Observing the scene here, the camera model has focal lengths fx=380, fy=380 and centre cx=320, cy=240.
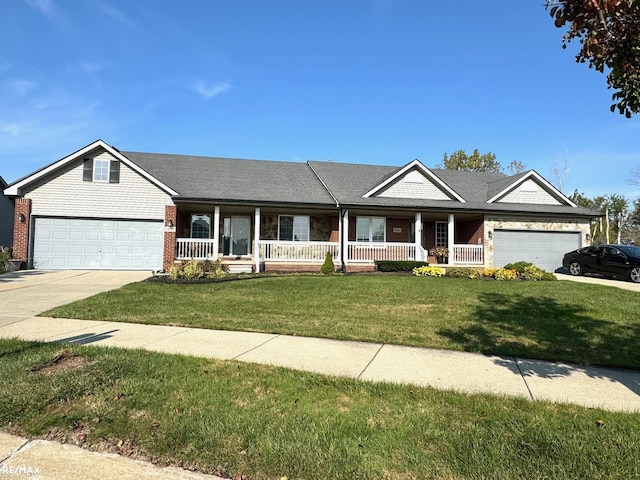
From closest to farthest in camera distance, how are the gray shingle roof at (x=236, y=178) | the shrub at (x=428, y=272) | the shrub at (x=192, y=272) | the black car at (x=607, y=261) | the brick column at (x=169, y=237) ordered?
the shrub at (x=192, y=272) < the black car at (x=607, y=261) < the shrub at (x=428, y=272) < the brick column at (x=169, y=237) < the gray shingle roof at (x=236, y=178)

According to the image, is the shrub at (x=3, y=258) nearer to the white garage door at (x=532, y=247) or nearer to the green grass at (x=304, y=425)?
the green grass at (x=304, y=425)

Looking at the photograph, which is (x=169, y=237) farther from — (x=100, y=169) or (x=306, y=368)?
(x=306, y=368)

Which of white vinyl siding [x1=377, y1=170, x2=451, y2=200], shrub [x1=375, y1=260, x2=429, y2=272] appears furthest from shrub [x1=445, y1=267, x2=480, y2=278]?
white vinyl siding [x1=377, y1=170, x2=451, y2=200]

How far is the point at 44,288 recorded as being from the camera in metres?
11.3

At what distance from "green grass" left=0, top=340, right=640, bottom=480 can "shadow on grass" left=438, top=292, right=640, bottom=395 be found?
175cm

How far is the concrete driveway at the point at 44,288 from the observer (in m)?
8.32

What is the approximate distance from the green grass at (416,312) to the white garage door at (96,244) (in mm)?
5615

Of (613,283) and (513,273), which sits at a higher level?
(513,273)

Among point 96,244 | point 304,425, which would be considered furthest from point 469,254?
point 96,244

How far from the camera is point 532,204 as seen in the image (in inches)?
792

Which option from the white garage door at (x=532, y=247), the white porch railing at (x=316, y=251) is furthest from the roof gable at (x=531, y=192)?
the white porch railing at (x=316, y=251)

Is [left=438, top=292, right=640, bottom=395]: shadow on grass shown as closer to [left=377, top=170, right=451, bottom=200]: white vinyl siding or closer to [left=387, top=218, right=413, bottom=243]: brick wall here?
[left=377, top=170, right=451, bottom=200]: white vinyl siding

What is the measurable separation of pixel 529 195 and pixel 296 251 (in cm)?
1285

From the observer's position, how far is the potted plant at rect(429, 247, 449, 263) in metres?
19.1
